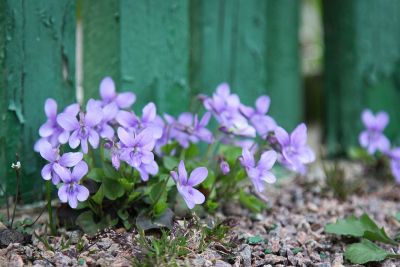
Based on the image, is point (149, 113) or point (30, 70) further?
point (30, 70)

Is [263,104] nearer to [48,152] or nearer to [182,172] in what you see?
[182,172]

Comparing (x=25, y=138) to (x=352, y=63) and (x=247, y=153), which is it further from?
(x=352, y=63)

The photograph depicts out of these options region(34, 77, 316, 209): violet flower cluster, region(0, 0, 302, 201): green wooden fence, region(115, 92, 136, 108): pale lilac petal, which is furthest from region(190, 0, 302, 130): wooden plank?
region(115, 92, 136, 108): pale lilac petal

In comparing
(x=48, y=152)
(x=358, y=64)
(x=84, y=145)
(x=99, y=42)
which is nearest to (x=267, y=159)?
(x=84, y=145)

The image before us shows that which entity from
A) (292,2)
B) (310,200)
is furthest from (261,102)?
(292,2)

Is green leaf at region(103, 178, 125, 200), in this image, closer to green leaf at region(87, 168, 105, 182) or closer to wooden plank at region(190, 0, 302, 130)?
green leaf at region(87, 168, 105, 182)

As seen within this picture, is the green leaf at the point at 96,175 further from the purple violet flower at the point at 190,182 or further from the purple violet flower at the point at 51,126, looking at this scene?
the purple violet flower at the point at 190,182
